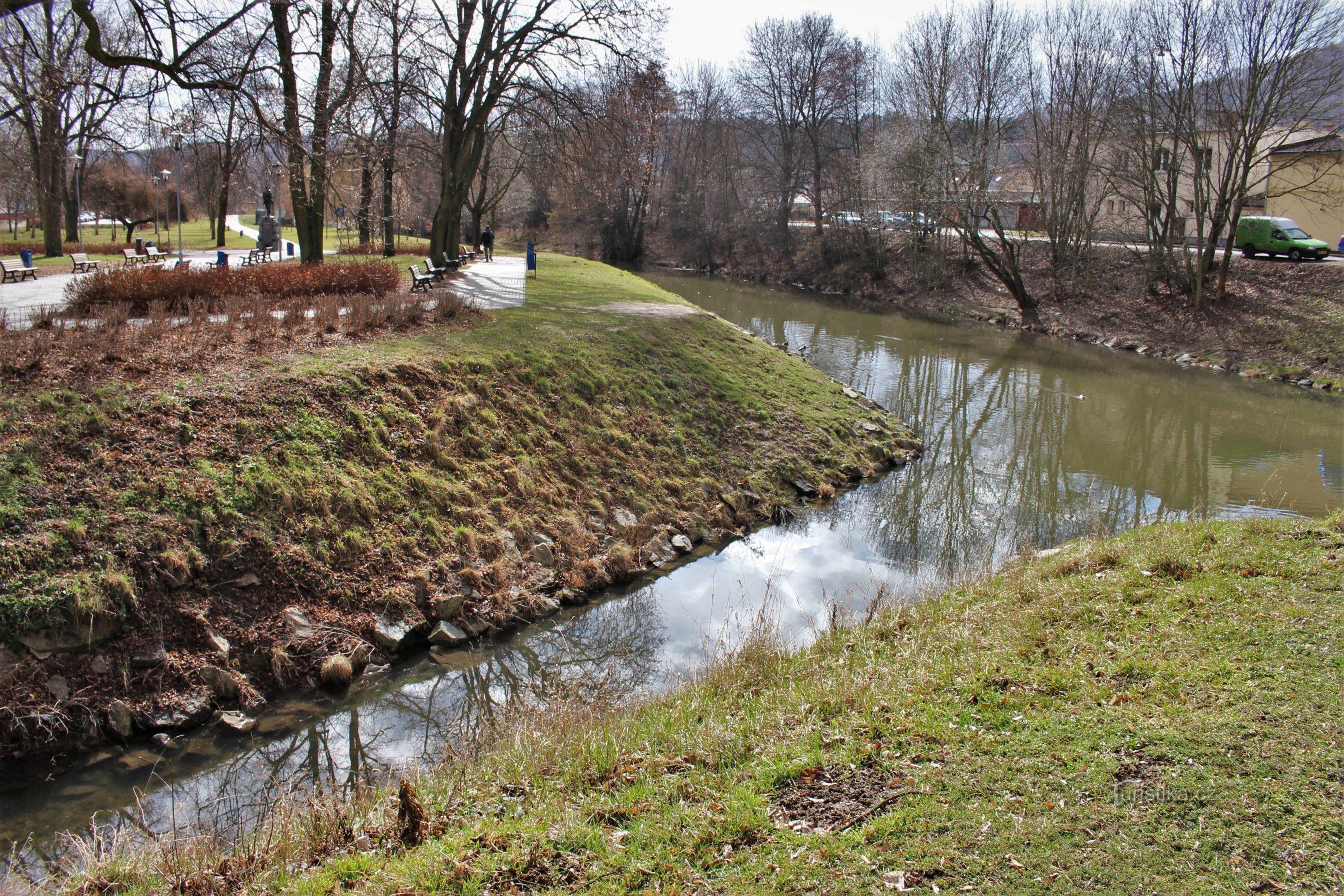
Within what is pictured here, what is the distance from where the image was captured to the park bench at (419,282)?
1859cm

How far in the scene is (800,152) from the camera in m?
49.7

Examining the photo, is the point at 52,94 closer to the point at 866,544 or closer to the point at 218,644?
the point at 218,644

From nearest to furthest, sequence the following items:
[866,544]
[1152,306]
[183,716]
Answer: [183,716]
[866,544]
[1152,306]

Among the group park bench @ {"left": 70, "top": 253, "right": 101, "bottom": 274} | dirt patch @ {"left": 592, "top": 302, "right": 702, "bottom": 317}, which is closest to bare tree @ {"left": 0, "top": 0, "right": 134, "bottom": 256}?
park bench @ {"left": 70, "top": 253, "right": 101, "bottom": 274}

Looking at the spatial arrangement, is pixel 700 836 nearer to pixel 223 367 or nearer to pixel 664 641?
pixel 664 641

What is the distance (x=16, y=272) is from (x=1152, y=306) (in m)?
35.4

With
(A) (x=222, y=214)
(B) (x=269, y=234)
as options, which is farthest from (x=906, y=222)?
(A) (x=222, y=214)

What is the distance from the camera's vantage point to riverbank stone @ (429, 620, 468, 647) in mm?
8586

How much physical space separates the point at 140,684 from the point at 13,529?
184cm

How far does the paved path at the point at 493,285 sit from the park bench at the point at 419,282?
0.72 m

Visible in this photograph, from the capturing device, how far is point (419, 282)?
62.3 feet

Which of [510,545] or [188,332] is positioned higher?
[188,332]

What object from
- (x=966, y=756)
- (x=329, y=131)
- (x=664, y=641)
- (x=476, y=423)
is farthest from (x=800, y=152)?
(x=966, y=756)

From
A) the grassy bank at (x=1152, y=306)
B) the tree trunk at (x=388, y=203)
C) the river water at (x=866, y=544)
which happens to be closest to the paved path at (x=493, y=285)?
the tree trunk at (x=388, y=203)
